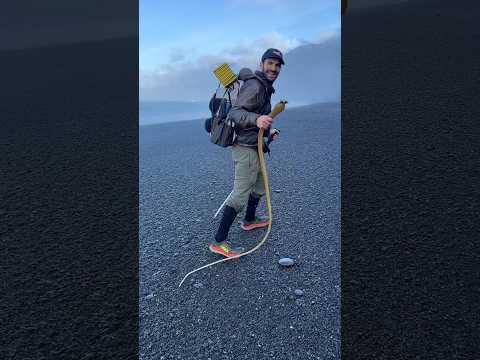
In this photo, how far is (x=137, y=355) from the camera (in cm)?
176

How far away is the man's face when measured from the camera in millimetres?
1850

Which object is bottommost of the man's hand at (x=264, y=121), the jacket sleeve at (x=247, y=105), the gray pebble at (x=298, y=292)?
the gray pebble at (x=298, y=292)

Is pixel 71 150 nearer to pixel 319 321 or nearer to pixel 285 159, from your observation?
pixel 285 159

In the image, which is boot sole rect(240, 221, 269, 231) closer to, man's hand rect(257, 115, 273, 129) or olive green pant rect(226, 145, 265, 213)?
olive green pant rect(226, 145, 265, 213)

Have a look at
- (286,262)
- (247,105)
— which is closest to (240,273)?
(286,262)

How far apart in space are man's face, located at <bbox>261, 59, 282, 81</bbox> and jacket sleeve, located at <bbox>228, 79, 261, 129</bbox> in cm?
9

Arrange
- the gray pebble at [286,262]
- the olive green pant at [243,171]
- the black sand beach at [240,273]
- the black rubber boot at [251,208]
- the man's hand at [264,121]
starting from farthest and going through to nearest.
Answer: the black rubber boot at [251,208] < the gray pebble at [286,262] < the olive green pant at [243,171] < the man's hand at [264,121] < the black sand beach at [240,273]

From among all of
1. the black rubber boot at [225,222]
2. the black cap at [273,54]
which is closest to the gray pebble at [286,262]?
the black rubber boot at [225,222]

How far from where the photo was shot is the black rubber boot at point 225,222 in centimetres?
235

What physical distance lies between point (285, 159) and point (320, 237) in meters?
1.76

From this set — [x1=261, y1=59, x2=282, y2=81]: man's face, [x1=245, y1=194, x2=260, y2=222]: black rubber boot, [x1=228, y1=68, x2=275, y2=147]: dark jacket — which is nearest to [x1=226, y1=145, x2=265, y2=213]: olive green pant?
[x1=228, y1=68, x2=275, y2=147]: dark jacket

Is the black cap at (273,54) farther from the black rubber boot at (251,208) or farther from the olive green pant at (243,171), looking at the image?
the black rubber boot at (251,208)

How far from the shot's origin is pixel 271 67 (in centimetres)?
186

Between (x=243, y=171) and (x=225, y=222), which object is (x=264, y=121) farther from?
(x=225, y=222)
